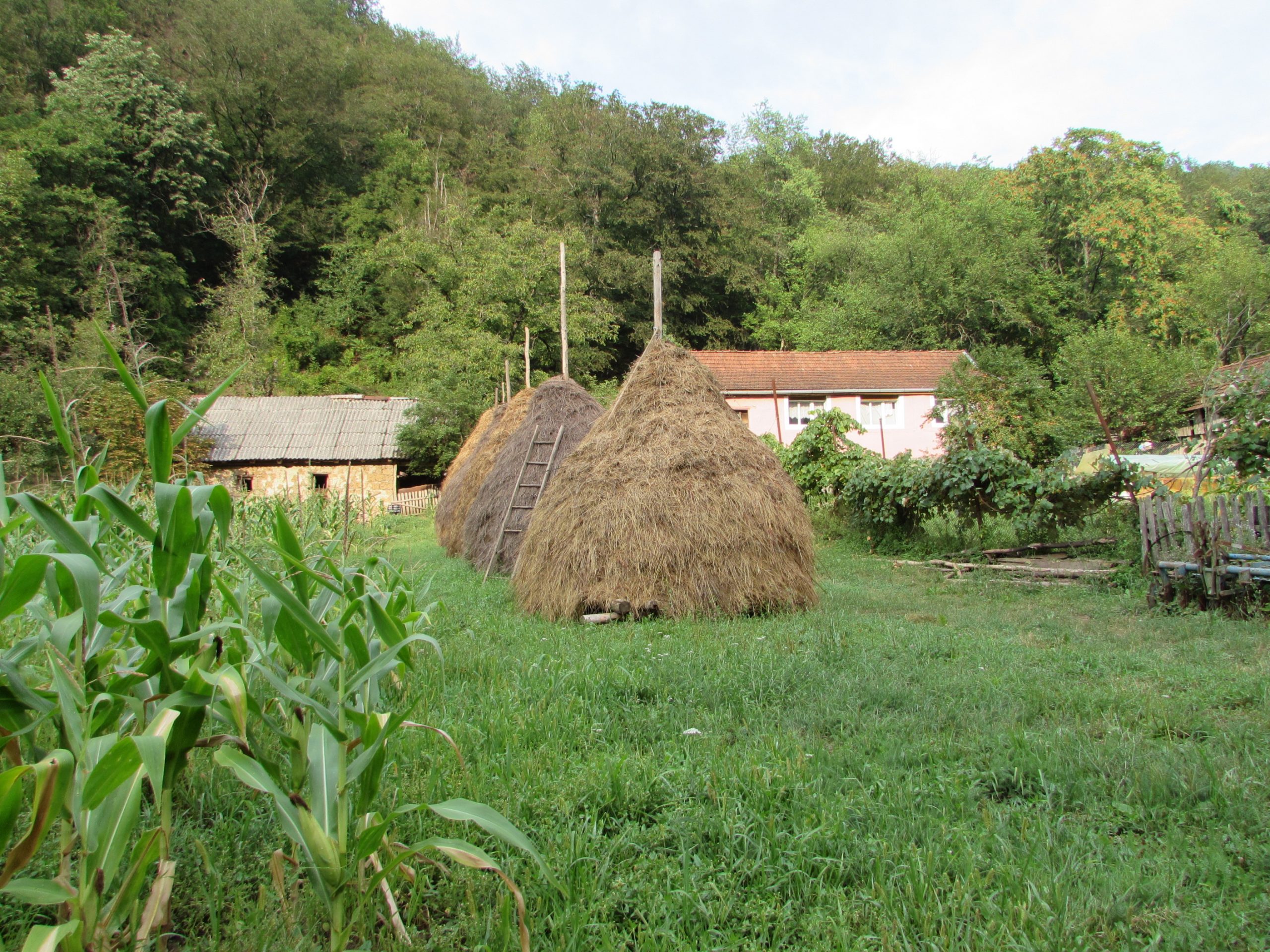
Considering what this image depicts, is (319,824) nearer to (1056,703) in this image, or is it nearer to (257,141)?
(1056,703)

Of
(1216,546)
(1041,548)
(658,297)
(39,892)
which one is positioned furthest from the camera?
(1041,548)

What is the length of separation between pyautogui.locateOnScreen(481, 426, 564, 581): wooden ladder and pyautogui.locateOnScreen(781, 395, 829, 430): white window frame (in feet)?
60.1

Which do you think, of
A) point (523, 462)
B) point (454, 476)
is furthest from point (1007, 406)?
point (454, 476)

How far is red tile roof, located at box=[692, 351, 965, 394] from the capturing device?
28750mm

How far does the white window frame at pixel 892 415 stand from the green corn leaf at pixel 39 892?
95.3ft

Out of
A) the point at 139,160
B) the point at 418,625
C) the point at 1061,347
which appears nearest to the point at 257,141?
the point at 139,160

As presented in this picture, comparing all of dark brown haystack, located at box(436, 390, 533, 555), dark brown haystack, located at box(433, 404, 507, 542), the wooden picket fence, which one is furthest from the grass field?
dark brown haystack, located at box(433, 404, 507, 542)

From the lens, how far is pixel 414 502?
88.6ft

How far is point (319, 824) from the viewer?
2.00 m

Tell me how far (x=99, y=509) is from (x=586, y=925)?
1.98 metres

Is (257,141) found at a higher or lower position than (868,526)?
higher

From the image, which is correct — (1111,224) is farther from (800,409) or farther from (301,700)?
(301,700)

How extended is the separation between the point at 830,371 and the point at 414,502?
53.3 ft

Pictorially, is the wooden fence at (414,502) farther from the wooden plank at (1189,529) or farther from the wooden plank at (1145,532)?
the wooden plank at (1189,529)
